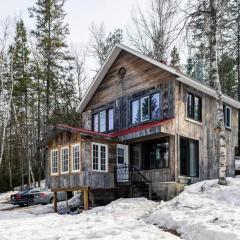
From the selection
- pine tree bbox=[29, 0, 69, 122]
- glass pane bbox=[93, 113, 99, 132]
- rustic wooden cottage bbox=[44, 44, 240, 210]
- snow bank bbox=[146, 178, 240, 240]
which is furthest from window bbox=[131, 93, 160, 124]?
pine tree bbox=[29, 0, 69, 122]

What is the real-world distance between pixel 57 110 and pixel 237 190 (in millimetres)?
27233

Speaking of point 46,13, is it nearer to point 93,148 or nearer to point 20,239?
point 93,148

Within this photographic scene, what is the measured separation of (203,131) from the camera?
2170 centimetres

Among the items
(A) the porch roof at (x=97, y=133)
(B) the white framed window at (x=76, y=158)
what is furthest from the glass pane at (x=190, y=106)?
(B) the white framed window at (x=76, y=158)

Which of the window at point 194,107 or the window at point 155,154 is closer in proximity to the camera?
the window at point 155,154

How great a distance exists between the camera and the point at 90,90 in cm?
2484

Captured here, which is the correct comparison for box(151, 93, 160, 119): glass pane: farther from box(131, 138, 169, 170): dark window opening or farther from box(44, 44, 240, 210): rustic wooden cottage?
box(131, 138, 169, 170): dark window opening

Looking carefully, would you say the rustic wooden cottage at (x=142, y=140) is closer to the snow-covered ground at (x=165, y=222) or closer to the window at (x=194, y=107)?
the window at (x=194, y=107)

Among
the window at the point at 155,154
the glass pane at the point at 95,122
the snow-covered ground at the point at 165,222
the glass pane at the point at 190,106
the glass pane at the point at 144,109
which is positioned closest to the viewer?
the snow-covered ground at the point at 165,222

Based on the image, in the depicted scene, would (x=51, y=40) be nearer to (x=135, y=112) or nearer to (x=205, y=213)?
(x=135, y=112)

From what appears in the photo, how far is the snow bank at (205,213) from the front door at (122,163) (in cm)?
437

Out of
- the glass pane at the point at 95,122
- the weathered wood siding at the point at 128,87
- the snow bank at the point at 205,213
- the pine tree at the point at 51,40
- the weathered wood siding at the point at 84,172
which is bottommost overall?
the snow bank at the point at 205,213

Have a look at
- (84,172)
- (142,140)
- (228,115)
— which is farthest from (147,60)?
(228,115)

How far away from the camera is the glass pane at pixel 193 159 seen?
67.1 feet
